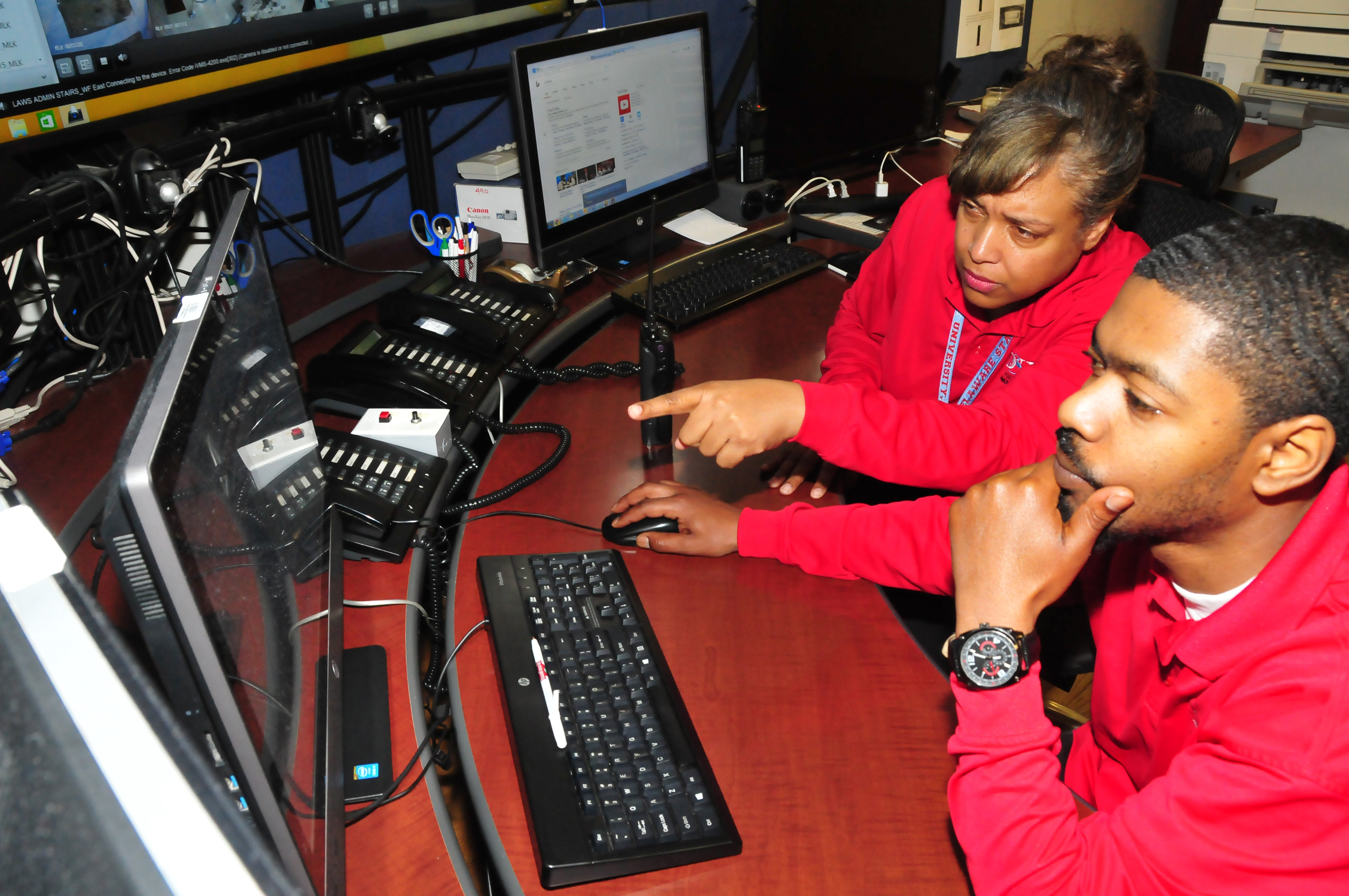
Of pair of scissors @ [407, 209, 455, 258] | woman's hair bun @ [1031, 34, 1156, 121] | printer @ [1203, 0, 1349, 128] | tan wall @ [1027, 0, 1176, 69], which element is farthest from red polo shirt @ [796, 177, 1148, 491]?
printer @ [1203, 0, 1349, 128]

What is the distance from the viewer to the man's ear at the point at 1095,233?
1271 mm

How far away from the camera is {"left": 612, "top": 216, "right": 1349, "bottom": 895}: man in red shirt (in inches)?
25.3

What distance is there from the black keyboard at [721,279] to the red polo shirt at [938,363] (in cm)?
21

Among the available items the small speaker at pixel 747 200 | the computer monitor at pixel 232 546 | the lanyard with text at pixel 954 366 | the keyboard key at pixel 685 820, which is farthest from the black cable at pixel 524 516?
the small speaker at pixel 747 200

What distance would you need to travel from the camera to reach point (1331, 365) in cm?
67

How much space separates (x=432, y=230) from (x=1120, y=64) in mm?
1352

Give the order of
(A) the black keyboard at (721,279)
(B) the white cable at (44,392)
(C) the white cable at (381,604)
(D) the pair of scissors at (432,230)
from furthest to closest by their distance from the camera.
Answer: (D) the pair of scissors at (432,230) → (A) the black keyboard at (721,279) → (B) the white cable at (44,392) → (C) the white cable at (381,604)

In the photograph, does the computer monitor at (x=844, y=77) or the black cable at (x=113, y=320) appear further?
the computer monitor at (x=844, y=77)

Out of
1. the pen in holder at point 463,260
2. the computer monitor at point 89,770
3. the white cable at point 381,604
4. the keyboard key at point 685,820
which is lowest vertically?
the keyboard key at point 685,820

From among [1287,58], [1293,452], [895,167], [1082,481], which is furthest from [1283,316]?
[1287,58]

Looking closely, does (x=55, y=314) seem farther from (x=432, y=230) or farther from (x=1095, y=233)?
(x=1095, y=233)

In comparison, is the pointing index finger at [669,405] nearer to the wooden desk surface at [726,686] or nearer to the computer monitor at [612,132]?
the wooden desk surface at [726,686]

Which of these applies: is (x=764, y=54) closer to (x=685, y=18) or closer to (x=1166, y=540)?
(x=685, y=18)

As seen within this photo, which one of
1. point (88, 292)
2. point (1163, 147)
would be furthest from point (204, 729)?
point (1163, 147)
